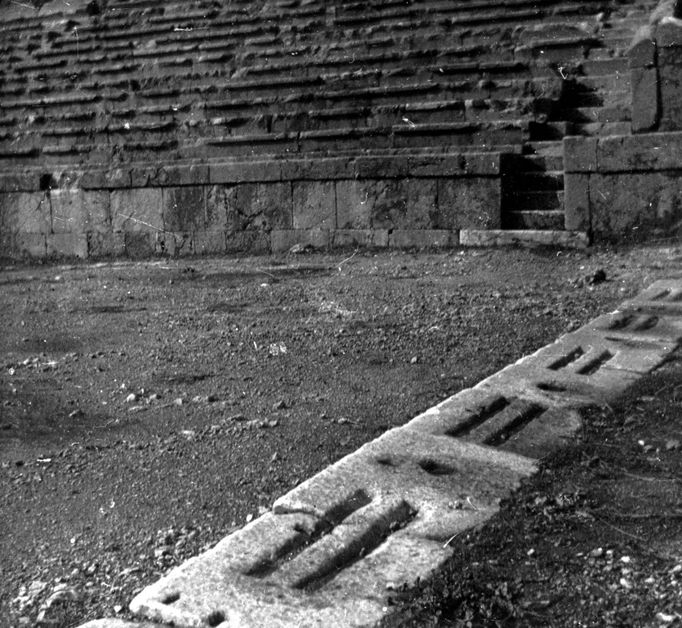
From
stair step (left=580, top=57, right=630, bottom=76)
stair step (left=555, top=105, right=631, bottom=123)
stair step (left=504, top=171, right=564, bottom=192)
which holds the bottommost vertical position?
stair step (left=504, top=171, right=564, bottom=192)

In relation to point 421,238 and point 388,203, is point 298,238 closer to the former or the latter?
point 388,203

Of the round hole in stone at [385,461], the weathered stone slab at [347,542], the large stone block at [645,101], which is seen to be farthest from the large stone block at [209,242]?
the round hole in stone at [385,461]

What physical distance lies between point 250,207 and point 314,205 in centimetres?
80

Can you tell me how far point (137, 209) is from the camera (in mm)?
12203

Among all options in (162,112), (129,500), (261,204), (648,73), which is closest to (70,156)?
(162,112)

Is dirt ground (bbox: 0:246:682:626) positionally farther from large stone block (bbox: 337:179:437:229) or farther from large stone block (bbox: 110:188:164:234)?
large stone block (bbox: 110:188:164:234)

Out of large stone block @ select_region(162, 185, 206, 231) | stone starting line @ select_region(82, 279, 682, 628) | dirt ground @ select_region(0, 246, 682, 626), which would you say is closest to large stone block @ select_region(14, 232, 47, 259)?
large stone block @ select_region(162, 185, 206, 231)

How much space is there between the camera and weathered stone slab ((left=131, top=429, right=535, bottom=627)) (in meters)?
2.85

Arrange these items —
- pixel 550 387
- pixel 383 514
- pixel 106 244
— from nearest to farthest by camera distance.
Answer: pixel 383 514
pixel 550 387
pixel 106 244

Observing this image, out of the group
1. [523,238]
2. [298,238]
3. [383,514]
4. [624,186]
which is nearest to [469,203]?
[523,238]

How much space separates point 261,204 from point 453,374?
6.18 m

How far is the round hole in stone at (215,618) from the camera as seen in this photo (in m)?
2.80

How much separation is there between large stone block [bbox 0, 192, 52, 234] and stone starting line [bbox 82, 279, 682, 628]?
9003mm

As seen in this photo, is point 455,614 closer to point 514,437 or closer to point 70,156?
point 514,437
